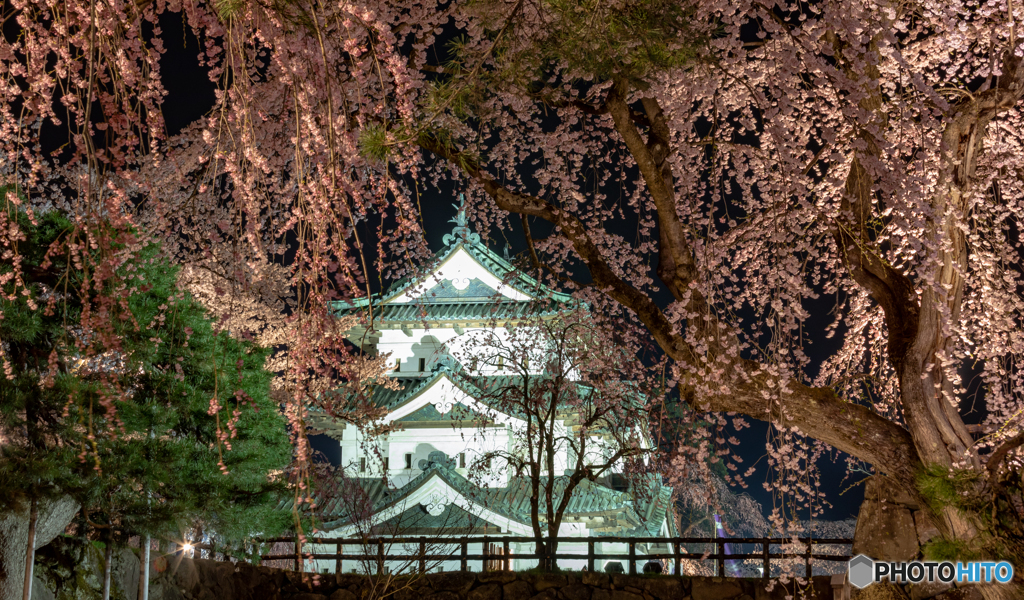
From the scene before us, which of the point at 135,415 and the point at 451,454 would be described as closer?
the point at 135,415

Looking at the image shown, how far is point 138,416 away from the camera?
6.83m

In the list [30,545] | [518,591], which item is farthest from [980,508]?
[518,591]

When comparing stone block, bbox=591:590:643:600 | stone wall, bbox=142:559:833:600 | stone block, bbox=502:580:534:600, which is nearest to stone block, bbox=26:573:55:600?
stone wall, bbox=142:559:833:600

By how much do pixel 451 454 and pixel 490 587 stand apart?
324 inches

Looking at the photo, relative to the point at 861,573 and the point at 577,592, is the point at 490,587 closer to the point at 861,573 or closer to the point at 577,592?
the point at 577,592

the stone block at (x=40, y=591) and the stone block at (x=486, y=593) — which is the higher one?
the stone block at (x=40, y=591)

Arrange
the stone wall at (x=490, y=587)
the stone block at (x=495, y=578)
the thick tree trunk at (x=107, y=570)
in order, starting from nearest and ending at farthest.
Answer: the thick tree trunk at (x=107, y=570)
the stone wall at (x=490, y=587)
the stone block at (x=495, y=578)

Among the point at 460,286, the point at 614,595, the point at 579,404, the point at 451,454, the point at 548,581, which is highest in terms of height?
the point at 460,286

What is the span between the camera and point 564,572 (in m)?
11.2

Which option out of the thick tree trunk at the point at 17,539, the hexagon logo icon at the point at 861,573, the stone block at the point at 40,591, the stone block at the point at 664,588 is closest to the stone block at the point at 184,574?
the stone block at the point at 40,591

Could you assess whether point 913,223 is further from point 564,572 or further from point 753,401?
point 564,572

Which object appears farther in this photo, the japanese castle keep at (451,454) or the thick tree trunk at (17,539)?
the japanese castle keep at (451,454)

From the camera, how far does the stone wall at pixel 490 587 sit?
34.4 feet

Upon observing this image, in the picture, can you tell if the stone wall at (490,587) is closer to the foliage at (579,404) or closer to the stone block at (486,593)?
the stone block at (486,593)
